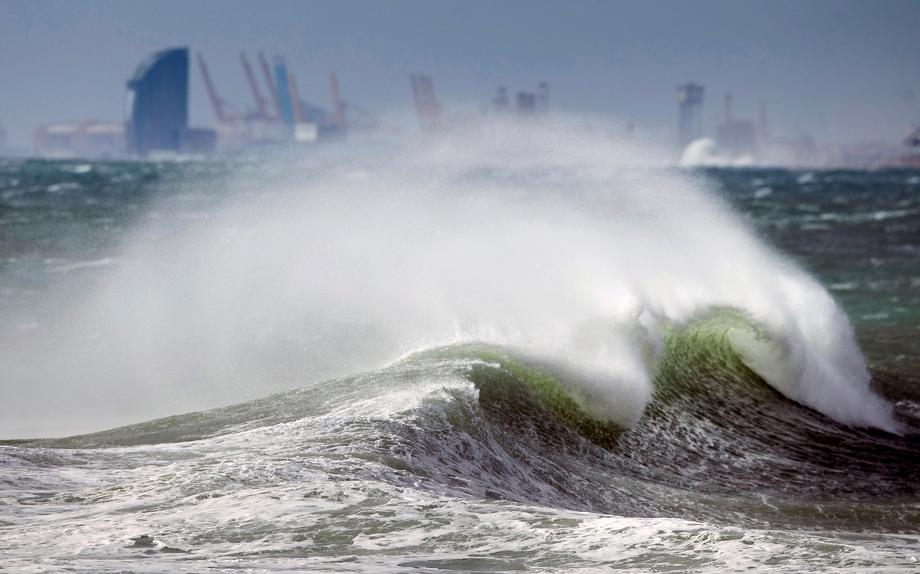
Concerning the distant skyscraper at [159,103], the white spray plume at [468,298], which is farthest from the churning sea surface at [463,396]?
the distant skyscraper at [159,103]

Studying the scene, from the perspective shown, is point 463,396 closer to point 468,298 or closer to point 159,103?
point 468,298

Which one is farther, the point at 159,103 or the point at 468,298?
the point at 159,103

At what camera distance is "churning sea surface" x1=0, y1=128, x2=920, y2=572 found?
18.7 ft

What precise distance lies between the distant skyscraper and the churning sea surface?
148 m

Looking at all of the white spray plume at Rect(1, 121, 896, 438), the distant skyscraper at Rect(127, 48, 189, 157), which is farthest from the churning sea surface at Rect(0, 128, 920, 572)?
the distant skyscraper at Rect(127, 48, 189, 157)

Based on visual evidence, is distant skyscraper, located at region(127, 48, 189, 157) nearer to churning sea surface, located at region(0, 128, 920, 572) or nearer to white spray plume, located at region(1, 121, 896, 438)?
churning sea surface, located at region(0, 128, 920, 572)

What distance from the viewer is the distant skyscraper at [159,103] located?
545 feet

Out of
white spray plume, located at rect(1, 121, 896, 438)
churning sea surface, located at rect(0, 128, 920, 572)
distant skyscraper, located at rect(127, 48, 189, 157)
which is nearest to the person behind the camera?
churning sea surface, located at rect(0, 128, 920, 572)

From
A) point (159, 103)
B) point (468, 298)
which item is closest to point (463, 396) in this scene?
point (468, 298)

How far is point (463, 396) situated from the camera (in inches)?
352

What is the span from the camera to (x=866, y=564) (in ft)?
18.2

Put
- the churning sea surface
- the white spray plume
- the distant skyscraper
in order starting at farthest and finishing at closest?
the distant skyscraper < the white spray plume < the churning sea surface

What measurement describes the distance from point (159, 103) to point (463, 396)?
6596 inches

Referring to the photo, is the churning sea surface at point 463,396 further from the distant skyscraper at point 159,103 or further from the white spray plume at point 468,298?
the distant skyscraper at point 159,103
